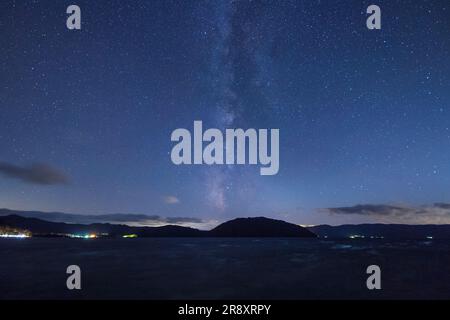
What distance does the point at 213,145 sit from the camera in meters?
13.6

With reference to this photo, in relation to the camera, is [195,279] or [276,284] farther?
[195,279]
